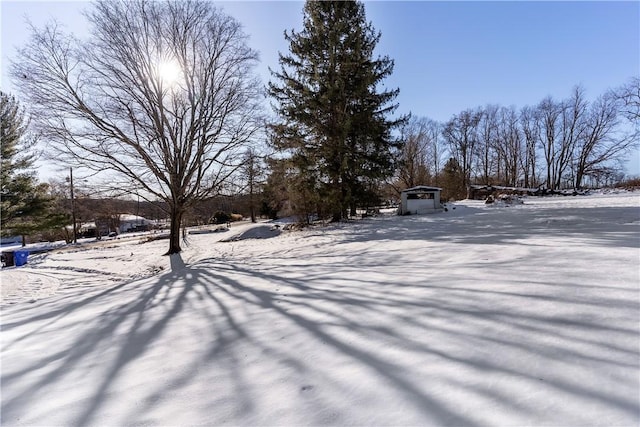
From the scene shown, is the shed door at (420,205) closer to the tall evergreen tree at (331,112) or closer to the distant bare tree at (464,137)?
the tall evergreen tree at (331,112)

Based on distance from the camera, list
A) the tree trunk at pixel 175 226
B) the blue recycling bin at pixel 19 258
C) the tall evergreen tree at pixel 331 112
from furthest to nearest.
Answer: the tall evergreen tree at pixel 331 112, the tree trunk at pixel 175 226, the blue recycling bin at pixel 19 258

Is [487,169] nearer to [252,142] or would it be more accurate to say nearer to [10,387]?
[252,142]

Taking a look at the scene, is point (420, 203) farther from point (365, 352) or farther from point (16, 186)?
point (16, 186)

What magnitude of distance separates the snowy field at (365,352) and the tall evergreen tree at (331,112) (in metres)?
11.4

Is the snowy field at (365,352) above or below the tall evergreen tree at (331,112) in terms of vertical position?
below

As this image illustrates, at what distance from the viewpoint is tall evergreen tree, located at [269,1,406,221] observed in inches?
593

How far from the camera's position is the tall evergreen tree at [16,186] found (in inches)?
645

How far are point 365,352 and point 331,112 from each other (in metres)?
14.7

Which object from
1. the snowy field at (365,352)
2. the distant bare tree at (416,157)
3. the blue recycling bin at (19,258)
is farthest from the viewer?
the distant bare tree at (416,157)

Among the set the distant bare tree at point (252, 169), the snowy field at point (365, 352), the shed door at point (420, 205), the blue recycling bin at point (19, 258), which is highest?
the distant bare tree at point (252, 169)

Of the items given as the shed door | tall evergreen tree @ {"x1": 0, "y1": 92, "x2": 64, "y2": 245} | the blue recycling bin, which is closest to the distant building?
tall evergreen tree @ {"x1": 0, "y1": 92, "x2": 64, "y2": 245}

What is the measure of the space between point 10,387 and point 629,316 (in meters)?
4.47

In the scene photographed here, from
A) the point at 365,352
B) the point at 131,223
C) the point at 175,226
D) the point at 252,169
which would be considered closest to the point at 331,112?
the point at 252,169

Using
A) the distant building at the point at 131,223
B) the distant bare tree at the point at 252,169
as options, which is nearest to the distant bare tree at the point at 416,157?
the distant bare tree at the point at 252,169
